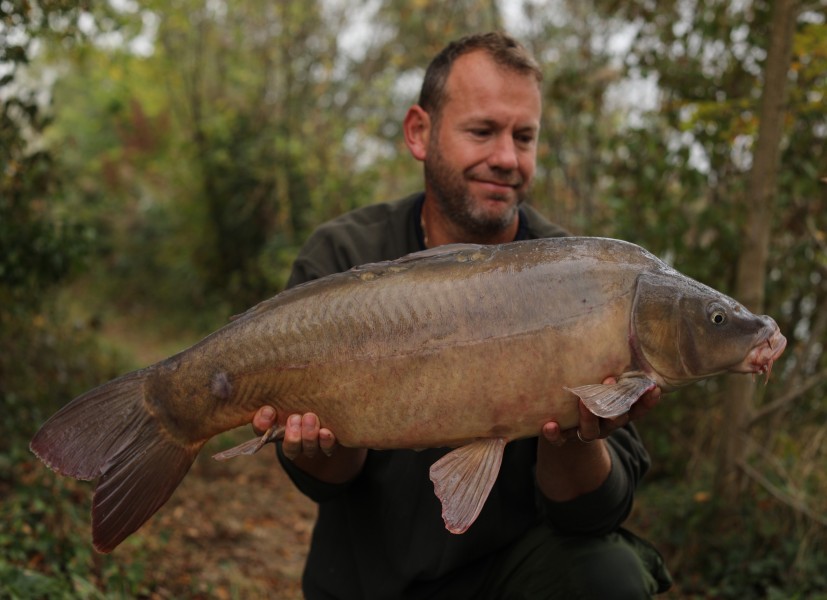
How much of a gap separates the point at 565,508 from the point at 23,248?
291 cm

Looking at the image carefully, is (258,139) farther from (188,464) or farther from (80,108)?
(80,108)

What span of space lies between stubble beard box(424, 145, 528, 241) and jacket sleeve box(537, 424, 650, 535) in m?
0.68

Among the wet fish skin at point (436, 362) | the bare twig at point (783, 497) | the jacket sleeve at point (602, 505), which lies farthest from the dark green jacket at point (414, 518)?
the bare twig at point (783, 497)

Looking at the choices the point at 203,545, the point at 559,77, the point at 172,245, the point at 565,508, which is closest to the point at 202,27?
the point at 172,245

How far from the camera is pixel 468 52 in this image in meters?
2.59

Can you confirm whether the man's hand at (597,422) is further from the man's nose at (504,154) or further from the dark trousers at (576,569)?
the man's nose at (504,154)

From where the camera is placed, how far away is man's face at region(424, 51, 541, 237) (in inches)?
98.5

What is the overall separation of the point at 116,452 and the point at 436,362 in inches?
29.0

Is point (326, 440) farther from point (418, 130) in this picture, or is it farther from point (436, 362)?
point (418, 130)

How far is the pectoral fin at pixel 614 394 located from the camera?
1650 mm

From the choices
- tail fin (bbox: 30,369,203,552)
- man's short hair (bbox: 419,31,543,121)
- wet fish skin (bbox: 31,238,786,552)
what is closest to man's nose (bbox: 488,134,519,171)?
man's short hair (bbox: 419,31,543,121)

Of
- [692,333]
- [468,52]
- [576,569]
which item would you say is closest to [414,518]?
[576,569]

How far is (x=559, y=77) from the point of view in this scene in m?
4.86

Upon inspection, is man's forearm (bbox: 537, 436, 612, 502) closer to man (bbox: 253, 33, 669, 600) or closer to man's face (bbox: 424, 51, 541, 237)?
man (bbox: 253, 33, 669, 600)
